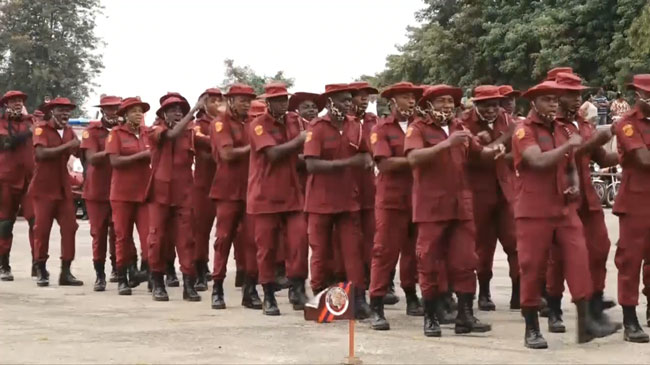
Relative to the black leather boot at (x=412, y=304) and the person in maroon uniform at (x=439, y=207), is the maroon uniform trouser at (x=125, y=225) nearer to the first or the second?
the black leather boot at (x=412, y=304)

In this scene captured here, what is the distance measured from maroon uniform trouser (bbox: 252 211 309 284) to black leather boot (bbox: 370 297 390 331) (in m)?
1.16

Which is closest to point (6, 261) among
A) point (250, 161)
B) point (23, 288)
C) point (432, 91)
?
point (23, 288)

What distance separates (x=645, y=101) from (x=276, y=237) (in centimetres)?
390

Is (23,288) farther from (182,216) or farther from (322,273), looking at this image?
(322,273)

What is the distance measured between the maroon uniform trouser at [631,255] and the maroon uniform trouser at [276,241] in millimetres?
3126

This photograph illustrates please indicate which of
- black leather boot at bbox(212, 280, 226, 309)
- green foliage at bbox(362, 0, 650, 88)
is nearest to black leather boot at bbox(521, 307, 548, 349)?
black leather boot at bbox(212, 280, 226, 309)

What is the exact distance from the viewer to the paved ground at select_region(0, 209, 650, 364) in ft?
33.0

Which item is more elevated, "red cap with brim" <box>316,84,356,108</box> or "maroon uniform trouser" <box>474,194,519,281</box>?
"red cap with brim" <box>316,84,356,108</box>

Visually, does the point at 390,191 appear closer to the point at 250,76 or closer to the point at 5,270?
the point at 5,270

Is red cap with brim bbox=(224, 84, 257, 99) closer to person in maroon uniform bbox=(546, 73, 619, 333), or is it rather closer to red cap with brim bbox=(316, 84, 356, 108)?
red cap with brim bbox=(316, 84, 356, 108)

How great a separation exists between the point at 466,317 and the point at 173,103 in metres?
4.20

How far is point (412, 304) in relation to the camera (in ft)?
42.3

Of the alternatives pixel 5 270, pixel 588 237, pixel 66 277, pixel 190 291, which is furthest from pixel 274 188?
pixel 5 270

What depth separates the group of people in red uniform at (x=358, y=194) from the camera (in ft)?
34.8
